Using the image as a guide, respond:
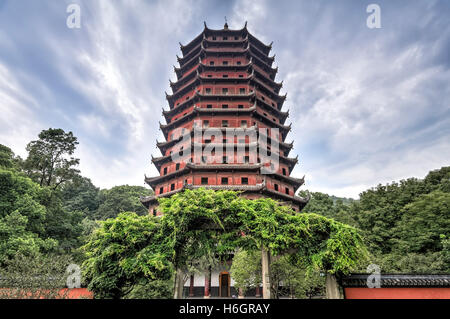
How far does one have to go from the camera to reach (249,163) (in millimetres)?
19391

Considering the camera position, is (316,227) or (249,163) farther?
(249,163)

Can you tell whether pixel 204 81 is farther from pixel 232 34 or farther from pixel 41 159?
pixel 41 159

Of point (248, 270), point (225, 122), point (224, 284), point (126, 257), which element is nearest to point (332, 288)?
point (248, 270)

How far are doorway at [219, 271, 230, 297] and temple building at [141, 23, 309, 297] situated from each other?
0.07 meters

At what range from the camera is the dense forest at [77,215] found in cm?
1641

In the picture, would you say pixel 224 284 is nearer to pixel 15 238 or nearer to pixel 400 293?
pixel 400 293

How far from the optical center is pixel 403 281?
1007 cm

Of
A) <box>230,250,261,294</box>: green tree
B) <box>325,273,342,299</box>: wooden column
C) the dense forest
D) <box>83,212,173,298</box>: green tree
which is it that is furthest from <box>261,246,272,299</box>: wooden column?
the dense forest

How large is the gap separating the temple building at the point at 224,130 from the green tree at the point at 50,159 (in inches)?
393

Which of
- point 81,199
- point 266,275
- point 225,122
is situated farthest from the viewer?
point 81,199

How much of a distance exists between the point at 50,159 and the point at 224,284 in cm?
2072
